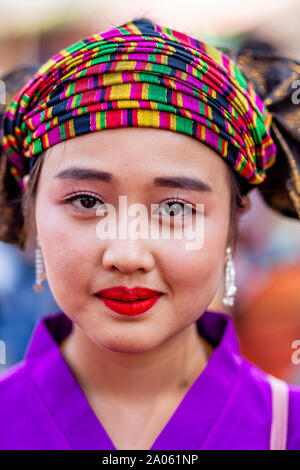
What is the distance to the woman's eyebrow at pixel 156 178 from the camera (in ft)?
3.48

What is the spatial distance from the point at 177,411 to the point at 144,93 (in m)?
0.82

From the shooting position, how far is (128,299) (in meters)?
1.09

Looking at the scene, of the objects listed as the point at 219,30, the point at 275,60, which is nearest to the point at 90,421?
the point at 275,60

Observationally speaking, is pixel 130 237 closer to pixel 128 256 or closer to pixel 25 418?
pixel 128 256

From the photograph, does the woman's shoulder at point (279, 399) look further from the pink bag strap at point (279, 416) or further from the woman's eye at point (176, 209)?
the woman's eye at point (176, 209)

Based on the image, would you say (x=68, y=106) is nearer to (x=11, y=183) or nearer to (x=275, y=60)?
(x=11, y=183)

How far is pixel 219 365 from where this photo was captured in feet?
4.46

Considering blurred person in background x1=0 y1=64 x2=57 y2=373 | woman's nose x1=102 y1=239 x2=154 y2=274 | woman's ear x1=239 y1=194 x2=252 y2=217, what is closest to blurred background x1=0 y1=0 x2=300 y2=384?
blurred person in background x1=0 y1=64 x2=57 y2=373

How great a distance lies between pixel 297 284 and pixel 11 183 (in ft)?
6.41

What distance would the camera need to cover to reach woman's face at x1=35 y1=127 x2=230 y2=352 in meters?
1.06

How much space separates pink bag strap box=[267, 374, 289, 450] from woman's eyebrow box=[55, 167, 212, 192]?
613 mm

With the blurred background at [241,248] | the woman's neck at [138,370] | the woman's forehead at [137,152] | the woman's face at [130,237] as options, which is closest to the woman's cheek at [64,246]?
the woman's face at [130,237]

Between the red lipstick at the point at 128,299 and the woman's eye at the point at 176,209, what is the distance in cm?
19

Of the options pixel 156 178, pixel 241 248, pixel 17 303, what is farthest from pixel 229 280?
pixel 17 303
